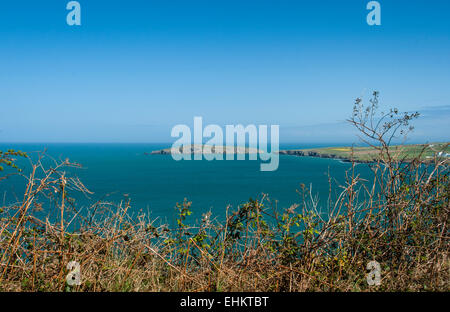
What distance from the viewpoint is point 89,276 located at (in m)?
3.07

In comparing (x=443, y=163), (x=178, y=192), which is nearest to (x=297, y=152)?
(x=178, y=192)

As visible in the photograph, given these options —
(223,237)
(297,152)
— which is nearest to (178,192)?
(223,237)

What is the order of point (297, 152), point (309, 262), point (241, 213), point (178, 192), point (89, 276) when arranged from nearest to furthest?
point (89, 276), point (309, 262), point (241, 213), point (178, 192), point (297, 152)

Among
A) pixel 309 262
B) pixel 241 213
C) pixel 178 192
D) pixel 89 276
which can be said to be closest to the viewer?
pixel 89 276

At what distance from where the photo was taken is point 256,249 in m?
3.60

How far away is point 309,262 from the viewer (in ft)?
11.0

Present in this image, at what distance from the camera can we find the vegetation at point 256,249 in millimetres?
3045

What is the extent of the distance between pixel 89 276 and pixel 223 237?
5.81ft

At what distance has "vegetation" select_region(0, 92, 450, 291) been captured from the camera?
9.99 ft
